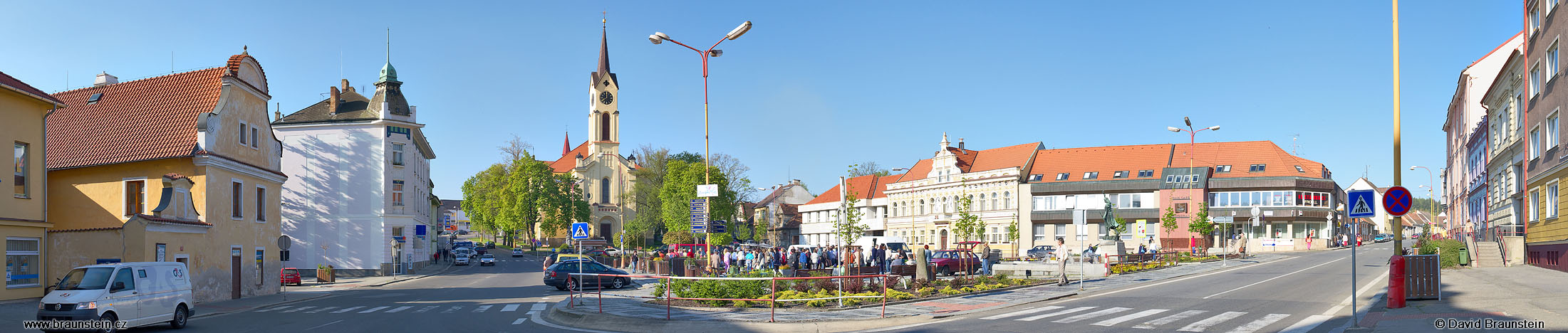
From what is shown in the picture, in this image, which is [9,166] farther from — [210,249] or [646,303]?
[646,303]

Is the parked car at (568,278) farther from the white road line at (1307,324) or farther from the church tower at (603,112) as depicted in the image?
the church tower at (603,112)

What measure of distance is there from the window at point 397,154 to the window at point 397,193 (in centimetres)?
98

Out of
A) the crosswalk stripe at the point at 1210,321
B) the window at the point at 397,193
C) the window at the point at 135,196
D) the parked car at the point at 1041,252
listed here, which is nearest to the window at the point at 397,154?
the window at the point at 397,193

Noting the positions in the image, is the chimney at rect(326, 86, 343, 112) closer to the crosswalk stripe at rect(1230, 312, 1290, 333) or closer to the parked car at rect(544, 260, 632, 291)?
the parked car at rect(544, 260, 632, 291)

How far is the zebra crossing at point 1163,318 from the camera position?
46.9 feet

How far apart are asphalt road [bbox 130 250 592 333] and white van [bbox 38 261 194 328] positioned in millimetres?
603

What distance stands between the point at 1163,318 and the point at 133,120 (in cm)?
2982

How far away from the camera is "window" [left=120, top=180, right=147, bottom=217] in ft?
90.9

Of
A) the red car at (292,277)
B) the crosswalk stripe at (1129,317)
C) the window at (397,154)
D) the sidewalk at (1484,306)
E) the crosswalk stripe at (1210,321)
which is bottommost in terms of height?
the red car at (292,277)


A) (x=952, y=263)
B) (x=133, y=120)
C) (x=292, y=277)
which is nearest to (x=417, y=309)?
(x=133, y=120)

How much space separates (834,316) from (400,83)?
45849 mm

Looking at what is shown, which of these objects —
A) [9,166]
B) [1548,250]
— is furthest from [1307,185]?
[9,166]

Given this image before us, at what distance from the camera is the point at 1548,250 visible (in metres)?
26.7

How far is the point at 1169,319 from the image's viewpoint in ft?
51.6
